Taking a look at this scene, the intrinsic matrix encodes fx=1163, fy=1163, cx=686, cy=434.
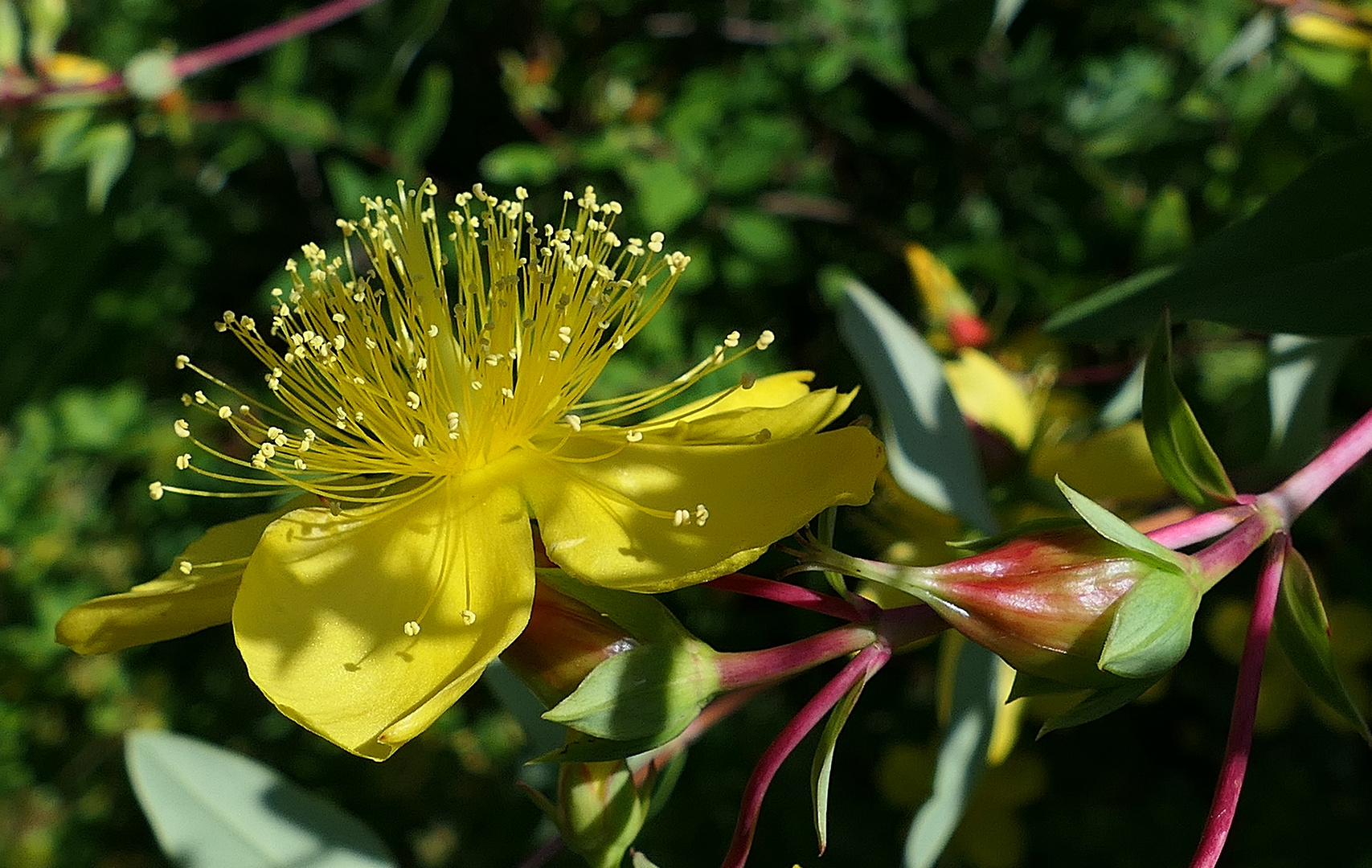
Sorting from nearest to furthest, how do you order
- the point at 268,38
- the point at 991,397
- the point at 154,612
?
the point at 154,612 → the point at 991,397 → the point at 268,38

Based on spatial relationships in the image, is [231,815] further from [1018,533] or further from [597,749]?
[1018,533]

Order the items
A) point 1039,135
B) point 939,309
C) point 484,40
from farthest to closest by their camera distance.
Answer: point 484,40
point 1039,135
point 939,309

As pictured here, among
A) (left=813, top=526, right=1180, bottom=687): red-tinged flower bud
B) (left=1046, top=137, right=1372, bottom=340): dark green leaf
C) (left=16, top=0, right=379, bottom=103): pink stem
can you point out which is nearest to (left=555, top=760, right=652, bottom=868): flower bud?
(left=813, top=526, right=1180, bottom=687): red-tinged flower bud

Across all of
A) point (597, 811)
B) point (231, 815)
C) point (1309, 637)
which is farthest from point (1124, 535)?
point (231, 815)

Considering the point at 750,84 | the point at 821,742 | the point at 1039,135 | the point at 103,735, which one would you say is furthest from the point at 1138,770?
the point at 103,735

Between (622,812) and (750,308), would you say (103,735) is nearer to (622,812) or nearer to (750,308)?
(750,308)

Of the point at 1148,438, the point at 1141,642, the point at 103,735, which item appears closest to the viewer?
the point at 1141,642

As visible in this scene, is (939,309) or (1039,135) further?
(1039,135)
